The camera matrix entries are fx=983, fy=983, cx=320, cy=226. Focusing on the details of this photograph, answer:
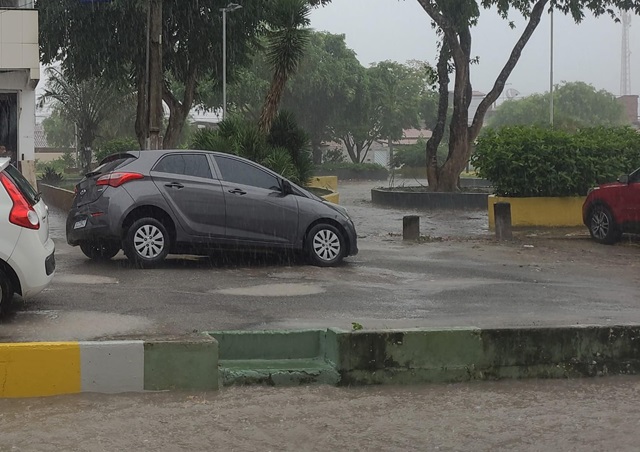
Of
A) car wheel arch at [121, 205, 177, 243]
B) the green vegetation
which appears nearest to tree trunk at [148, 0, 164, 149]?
the green vegetation

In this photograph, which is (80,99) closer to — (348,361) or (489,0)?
(489,0)

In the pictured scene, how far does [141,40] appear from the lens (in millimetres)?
31422

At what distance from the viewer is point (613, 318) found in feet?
31.4

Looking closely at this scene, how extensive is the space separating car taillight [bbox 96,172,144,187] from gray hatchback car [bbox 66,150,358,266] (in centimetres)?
1

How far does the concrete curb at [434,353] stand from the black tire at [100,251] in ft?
20.3

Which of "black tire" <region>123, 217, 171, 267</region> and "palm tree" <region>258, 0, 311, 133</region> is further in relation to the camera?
"palm tree" <region>258, 0, 311, 133</region>

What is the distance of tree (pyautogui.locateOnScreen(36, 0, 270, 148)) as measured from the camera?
30.1m

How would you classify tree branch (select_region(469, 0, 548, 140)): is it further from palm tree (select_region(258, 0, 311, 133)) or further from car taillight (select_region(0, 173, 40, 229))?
car taillight (select_region(0, 173, 40, 229))

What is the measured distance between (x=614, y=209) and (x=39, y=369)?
12575 mm

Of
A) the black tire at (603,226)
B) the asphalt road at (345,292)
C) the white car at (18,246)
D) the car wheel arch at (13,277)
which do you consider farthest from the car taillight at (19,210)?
the black tire at (603,226)

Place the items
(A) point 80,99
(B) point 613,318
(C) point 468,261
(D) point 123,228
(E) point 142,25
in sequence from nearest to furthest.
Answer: (B) point 613,318 → (D) point 123,228 → (C) point 468,261 → (E) point 142,25 → (A) point 80,99

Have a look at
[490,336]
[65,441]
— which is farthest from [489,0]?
[65,441]

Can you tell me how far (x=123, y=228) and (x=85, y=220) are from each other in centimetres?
53

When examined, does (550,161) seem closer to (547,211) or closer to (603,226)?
(547,211)
